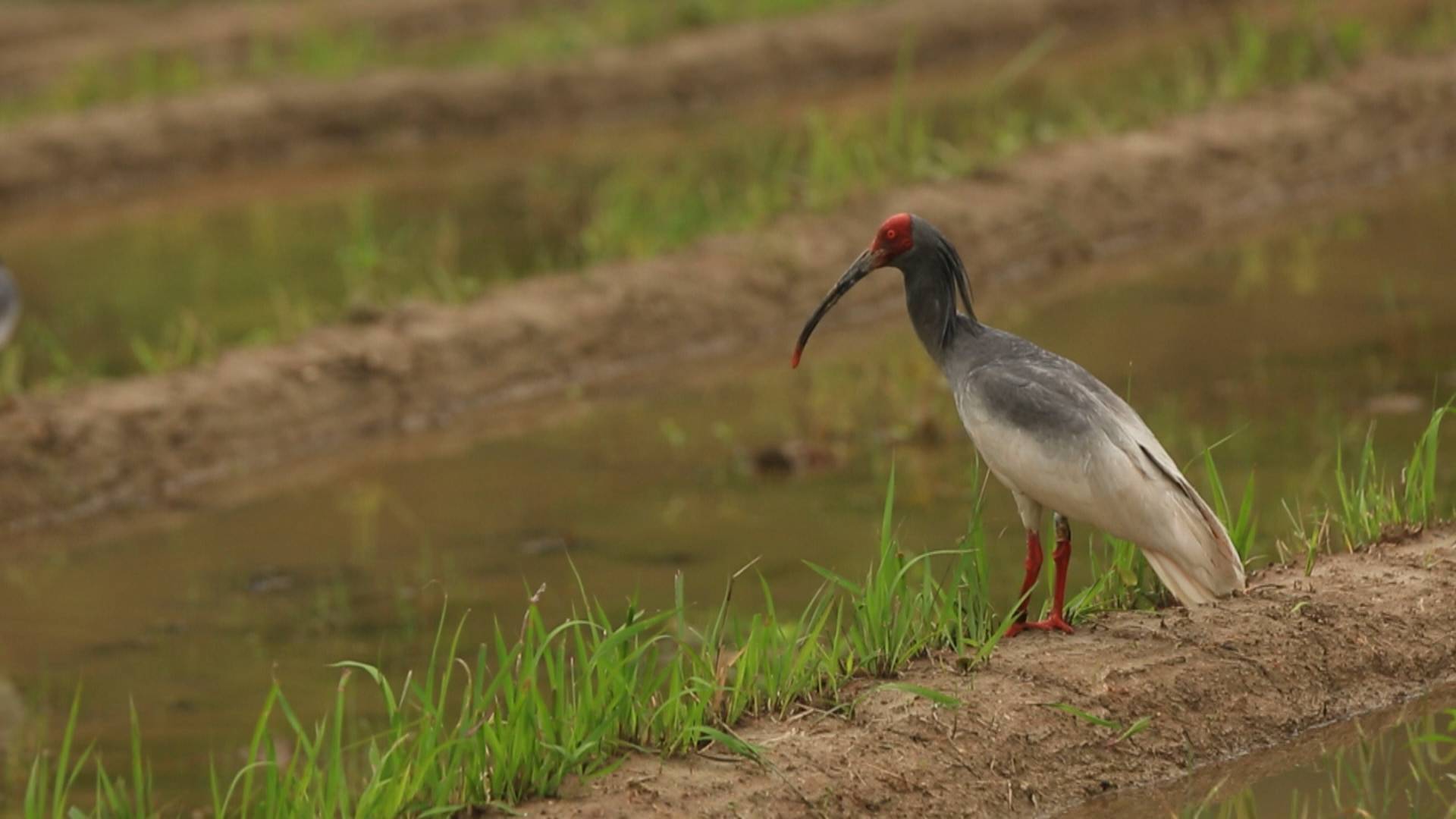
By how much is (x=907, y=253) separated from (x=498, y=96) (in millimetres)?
8923

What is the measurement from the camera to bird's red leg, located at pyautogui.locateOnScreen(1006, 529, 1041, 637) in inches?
178

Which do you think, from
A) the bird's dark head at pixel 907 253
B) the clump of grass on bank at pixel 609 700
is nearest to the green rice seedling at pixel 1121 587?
the clump of grass on bank at pixel 609 700

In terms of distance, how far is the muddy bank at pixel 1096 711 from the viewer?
4.02 metres

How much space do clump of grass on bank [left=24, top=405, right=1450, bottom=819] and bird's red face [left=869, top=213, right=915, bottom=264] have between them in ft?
1.78

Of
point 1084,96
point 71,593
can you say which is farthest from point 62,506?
point 1084,96

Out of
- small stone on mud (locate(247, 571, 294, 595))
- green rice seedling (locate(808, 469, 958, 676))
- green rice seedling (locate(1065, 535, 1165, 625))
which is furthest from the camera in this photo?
small stone on mud (locate(247, 571, 294, 595))

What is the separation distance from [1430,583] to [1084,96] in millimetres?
7290

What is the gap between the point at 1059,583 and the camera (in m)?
4.55

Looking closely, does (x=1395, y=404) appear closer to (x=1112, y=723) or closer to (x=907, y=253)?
(x=907, y=253)

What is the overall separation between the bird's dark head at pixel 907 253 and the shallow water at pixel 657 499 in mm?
1118

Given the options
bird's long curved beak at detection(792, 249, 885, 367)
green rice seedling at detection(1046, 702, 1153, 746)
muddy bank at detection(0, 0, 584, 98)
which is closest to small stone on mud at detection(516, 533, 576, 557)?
bird's long curved beak at detection(792, 249, 885, 367)

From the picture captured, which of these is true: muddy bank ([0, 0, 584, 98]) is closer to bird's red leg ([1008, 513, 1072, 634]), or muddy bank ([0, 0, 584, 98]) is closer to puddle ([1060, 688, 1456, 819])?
bird's red leg ([1008, 513, 1072, 634])

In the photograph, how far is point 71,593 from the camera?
6.31 metres

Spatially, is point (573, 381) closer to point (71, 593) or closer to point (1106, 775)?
point (71, 593)
